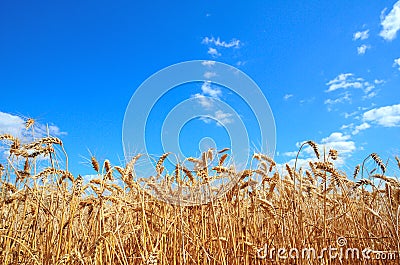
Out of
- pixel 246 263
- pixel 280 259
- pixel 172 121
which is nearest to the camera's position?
pixel 246 263

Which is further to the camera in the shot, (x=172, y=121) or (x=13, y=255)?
(x=172, y=121)

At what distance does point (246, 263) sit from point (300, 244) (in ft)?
1.89

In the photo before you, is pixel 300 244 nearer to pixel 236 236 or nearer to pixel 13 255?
pixel 236 236

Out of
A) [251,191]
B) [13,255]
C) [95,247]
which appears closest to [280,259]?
[251,191]

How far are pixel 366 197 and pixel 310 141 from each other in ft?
5.31

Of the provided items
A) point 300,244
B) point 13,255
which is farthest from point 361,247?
point 13,255

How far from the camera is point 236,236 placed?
2910mm

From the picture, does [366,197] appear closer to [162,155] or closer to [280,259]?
[280,259]

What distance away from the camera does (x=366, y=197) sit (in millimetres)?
4125

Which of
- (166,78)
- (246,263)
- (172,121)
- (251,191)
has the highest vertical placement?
(166,78)

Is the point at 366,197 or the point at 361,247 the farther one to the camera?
the point at 366,197

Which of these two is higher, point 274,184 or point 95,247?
point 274,184

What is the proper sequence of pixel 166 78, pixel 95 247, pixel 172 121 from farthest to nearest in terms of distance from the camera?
1. pixel 166 78
2. pixel 172 121
3. pixel 95 247

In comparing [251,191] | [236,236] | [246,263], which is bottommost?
[246,263]
